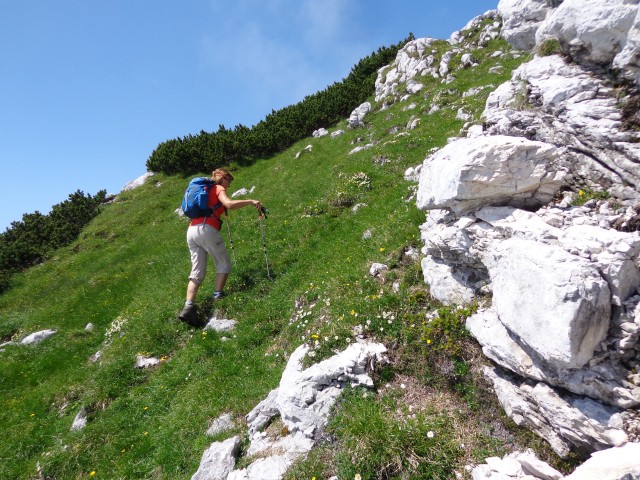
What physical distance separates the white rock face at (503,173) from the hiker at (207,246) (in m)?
5.69

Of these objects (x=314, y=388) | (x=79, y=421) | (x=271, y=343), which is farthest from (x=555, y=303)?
(x=79, y=421)

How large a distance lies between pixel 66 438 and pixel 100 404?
0.90 m

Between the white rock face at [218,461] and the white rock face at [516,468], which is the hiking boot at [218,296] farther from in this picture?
the white rock face at [516,468]

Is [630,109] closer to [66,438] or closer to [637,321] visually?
[637,321]

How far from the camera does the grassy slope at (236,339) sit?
214 inches

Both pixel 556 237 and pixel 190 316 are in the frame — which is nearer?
pixel 556 237

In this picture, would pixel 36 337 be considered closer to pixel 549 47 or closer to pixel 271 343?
pixel 271 343

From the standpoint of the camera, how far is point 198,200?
997 centimetres

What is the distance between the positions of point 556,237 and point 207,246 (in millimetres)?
8342

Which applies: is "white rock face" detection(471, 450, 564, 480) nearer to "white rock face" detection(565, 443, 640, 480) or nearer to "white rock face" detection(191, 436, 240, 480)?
"white rock face" detection(565, 443, 640, 480)

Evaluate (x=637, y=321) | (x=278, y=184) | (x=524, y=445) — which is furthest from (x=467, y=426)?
(x=278, y=184)

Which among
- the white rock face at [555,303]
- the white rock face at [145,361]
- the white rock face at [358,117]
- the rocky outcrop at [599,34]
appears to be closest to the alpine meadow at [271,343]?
the white rock face at [145,361]

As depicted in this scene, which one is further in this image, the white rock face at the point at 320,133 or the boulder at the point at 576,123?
the white rock face at the point at 320,133

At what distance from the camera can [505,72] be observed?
857 inches
